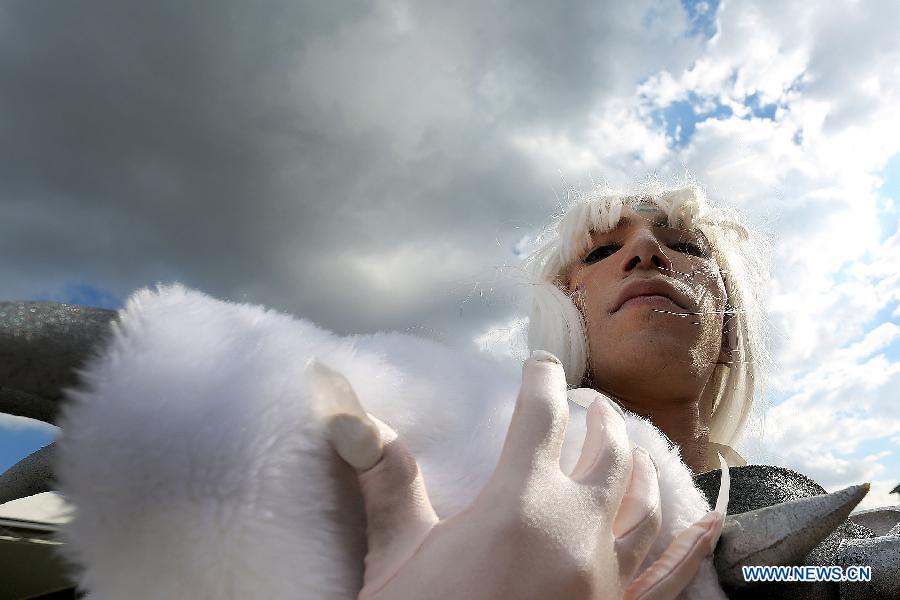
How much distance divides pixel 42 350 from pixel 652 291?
4.53 ft

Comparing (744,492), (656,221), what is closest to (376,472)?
(744,492)

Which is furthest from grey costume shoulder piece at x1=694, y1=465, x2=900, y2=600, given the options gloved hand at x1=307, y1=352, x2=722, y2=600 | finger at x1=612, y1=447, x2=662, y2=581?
gloved hand at x1=307, y1=352, x2=722, y2=600

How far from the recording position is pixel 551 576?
55 cm

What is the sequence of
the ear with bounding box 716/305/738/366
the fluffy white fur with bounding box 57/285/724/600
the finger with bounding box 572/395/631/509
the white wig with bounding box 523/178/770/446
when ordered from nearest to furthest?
the fluffy white fur with bounding box 57/285/724/600, the finger with bounding box 572/395/631/509, the white wig with bounding box 523/178/770/446, the ear with bounding box 716/305/738/366

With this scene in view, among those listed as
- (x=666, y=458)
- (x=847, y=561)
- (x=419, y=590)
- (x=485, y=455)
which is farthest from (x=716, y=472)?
A: (x=419, y=590)

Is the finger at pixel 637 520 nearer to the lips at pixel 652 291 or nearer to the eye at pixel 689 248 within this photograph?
the lips at pixel 652 291

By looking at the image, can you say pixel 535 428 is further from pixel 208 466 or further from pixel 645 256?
pixel 645 256

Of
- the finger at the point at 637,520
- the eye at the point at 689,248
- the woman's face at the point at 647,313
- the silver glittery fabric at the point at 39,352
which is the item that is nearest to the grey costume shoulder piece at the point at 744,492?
the silver glittery fabric at the point at 39,352

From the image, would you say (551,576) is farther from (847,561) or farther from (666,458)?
(847,561)

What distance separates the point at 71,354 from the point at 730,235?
6.63 feet

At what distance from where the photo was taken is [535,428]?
614 mm

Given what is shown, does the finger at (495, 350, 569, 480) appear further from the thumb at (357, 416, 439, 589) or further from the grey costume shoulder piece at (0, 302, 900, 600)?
the grey costume shoulder piece at (0, 302, 900, 600)

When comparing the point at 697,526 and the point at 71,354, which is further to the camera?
the point at 697,526

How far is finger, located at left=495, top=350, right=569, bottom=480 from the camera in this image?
595mm
